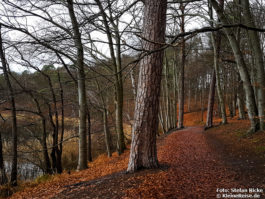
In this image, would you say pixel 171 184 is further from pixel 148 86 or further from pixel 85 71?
pixel 85 71

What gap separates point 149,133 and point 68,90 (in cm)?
821

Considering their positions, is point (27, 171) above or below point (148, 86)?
below

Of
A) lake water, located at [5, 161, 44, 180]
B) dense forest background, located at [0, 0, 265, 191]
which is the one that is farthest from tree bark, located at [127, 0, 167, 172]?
lake water, located at [5, 161, 44, 180]

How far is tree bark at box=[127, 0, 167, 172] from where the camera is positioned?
3750 millimetres

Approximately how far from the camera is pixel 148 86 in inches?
149

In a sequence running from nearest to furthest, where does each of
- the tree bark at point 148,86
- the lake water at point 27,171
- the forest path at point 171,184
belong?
the forest path at point 171,184, the tree bark at point 148,86, the lake water at point 27,171

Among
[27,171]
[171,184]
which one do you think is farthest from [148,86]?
[27,171]

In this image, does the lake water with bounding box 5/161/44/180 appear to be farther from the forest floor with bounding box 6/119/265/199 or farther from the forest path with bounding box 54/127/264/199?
the forest path with bounding box 54/127/264/199

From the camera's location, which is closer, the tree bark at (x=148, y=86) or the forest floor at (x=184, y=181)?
the forest floor at (x=184, y=181)

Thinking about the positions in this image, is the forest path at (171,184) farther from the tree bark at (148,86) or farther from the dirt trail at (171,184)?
the tree bark at (148,86)

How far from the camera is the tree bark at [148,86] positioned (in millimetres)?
3750

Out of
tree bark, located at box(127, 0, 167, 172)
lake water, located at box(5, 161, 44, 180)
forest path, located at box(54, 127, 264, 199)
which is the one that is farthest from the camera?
lake water, located at box(5, 161, 44, 180)

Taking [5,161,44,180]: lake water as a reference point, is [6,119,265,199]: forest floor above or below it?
above

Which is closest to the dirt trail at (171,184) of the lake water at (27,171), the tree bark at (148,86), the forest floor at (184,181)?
the forest floor at (184,181)
